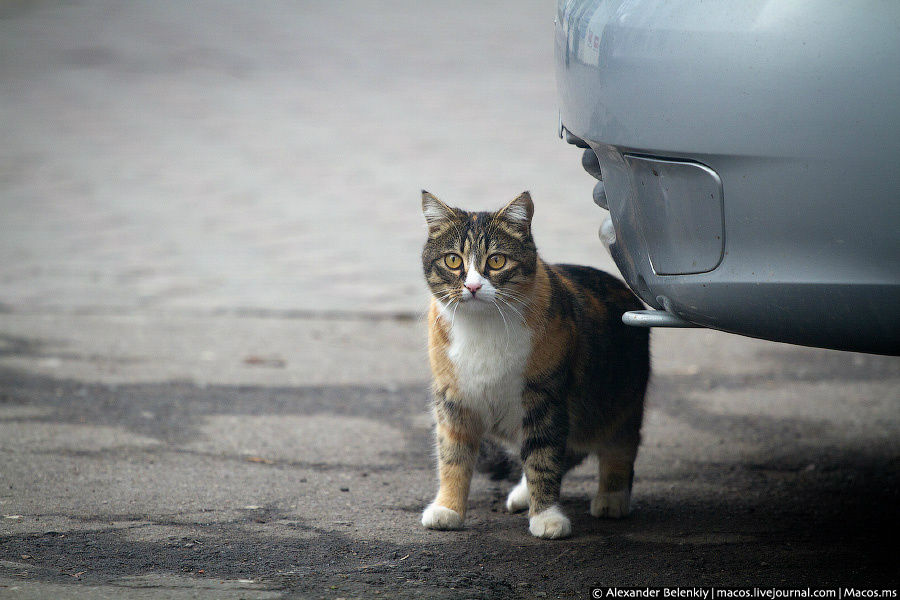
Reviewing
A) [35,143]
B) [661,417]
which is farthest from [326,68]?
[661,417]

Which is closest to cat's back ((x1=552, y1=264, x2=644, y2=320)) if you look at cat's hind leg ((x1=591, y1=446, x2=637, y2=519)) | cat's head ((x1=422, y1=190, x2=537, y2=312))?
cat's head ((x1=422, y1=190, x2=537, y2=312))

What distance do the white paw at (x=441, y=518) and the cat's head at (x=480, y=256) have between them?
0.64 metres

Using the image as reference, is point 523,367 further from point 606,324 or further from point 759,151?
point 759,151

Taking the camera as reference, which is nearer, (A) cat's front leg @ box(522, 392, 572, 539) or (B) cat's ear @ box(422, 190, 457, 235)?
(A) cat's front leg @ box(522, 392, 572, 539)

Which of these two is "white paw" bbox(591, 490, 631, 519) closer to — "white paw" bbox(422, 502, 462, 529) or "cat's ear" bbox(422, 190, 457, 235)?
"white paw" bbox(422, 502, 462, 529)

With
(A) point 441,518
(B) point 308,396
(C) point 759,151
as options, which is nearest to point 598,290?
(A) point 441,518

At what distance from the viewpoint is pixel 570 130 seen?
2770mm

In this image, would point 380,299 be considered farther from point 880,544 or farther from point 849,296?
point 849,296

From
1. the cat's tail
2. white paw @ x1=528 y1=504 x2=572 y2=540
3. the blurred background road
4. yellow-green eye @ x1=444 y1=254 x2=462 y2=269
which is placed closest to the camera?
the blurred background road

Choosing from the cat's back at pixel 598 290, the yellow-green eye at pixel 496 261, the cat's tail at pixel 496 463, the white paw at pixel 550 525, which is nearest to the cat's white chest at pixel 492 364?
the yellow-green eye at pixel 496 261

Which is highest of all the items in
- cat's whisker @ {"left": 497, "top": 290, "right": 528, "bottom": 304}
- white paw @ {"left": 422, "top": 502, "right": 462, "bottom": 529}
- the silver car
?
the silver car

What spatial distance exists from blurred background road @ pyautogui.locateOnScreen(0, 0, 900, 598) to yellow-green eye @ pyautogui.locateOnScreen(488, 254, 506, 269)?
84 centimetres

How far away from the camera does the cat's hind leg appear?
3227mm

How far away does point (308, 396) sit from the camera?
4.55m
